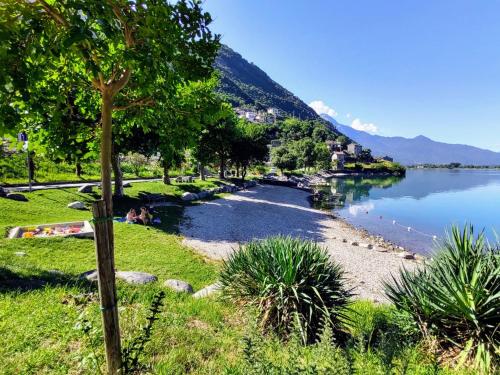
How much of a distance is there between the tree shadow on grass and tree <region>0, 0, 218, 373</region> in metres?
4.80

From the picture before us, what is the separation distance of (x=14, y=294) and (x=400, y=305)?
8.47m

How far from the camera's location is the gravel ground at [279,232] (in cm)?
1657

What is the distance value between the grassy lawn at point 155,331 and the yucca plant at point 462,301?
51 centimetres

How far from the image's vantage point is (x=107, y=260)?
139 inches

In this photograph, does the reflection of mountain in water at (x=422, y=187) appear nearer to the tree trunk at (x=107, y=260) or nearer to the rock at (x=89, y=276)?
the rock at (x=89, y=276)

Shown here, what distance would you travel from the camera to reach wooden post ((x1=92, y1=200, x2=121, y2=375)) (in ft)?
10.9

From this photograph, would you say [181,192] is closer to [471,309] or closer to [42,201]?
[42,201]

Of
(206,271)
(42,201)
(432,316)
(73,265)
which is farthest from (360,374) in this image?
(42,201)

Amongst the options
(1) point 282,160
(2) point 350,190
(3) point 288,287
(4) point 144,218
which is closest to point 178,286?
(3) point 288,287

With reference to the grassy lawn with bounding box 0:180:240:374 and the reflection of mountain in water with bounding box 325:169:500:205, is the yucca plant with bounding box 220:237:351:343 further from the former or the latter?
the reflection of mountain in water with bounding box 325:169:500:205

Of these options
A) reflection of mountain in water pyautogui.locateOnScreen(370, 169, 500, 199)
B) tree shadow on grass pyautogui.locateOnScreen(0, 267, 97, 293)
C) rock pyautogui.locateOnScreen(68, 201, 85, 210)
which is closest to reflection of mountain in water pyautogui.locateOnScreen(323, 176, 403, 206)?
reflection of mountain in water pyautogui.locateOnScreen(370, 169, 500, 199)

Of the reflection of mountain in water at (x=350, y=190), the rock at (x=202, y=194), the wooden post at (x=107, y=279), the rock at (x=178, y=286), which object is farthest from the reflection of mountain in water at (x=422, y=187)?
the wooden post at (x=107, y=279)

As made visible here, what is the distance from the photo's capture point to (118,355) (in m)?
3.77

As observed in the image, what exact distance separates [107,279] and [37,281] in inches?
229
